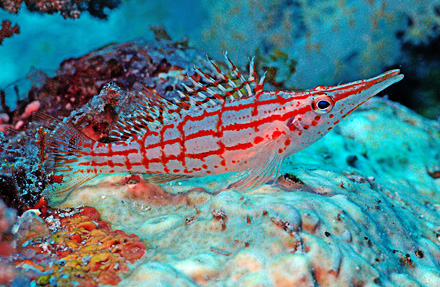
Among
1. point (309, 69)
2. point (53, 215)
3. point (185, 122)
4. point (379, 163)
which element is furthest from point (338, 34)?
point (53, 215)

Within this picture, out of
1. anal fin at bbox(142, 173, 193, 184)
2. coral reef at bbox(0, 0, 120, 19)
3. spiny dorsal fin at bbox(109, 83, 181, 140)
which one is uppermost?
coral reef at bbox(0, 0, 120, 19)

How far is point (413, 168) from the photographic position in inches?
221

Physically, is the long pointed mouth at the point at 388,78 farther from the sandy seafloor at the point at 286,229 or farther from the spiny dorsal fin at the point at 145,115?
the spiny dorsal fin at the point at 145,115

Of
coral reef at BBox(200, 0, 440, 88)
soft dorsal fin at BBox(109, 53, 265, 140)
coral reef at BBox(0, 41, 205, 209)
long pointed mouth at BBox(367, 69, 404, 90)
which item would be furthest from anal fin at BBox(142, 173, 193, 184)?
coral reef at BBox(200, 0, 440, 88)

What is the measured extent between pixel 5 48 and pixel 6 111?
3.79ft

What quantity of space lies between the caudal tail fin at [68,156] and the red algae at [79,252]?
575 millimetres

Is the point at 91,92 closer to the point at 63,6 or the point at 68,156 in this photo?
the point at 68,156

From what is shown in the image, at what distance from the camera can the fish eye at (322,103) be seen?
3318 mm

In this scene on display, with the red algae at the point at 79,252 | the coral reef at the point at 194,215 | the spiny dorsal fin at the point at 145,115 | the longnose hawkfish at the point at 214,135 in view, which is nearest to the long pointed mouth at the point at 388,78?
the longnose hawkfish at the point at 214,135

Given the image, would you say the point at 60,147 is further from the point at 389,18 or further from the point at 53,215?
the point at 389,18

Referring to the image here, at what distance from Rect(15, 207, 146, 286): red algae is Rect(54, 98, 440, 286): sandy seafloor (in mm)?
171

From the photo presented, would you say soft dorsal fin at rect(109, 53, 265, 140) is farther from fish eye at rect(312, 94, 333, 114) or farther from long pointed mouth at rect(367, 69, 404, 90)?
long pointed mouth at rect(367, 69, 404, 90)

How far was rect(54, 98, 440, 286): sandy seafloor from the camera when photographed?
233 centimetres

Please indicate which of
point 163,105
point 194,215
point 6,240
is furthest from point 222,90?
point 6,240
